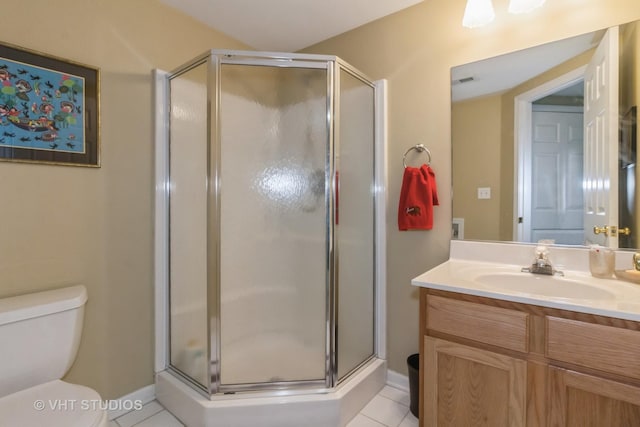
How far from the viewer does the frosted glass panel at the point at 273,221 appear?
1688 millimetres

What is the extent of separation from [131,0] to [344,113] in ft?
4.23

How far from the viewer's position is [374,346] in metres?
2.01

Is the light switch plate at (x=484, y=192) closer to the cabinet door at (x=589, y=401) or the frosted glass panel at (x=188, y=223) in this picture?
the cabinet door at (x=589, y=401)

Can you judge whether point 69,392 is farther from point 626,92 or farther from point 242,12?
point 626,92

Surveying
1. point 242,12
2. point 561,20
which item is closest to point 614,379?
point 561,20

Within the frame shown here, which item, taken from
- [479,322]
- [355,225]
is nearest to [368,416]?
[479,322]

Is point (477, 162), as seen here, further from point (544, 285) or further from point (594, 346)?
point (594, 346)

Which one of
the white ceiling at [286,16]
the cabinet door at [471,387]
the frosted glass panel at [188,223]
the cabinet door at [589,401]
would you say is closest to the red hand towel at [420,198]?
the cabinet door at [471,387]

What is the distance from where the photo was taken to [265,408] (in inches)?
59.9

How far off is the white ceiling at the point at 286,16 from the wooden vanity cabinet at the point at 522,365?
1654 millimetres

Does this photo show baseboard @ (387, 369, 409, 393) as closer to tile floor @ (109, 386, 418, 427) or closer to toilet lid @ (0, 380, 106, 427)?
tile floor @ (109, 386, 418, 427)

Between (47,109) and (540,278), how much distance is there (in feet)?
7.57

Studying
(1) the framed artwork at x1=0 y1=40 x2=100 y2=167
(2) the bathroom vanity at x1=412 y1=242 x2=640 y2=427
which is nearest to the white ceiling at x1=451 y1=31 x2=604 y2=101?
(2) the bathroom vanity at x1=412 y1=242 x2=640 y2=427

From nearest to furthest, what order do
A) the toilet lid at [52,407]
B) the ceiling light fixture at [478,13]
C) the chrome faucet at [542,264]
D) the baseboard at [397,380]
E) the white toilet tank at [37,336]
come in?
the toilet lid at [52,407] → the white toilet tank at [37,336] → the chrome faucet at [542,264] → the ceiling light fixture at [478,13] → the baseboard at [397,380]
